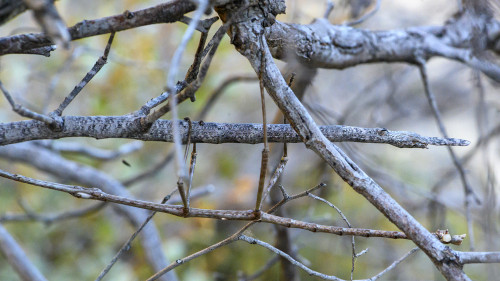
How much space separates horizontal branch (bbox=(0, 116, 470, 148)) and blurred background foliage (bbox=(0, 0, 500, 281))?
1212 mm

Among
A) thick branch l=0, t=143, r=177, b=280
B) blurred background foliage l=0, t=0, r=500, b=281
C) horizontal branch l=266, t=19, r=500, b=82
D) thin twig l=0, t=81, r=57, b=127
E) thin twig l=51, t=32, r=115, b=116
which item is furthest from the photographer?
blurred background foliage l=0, t=0, r=500, b=281

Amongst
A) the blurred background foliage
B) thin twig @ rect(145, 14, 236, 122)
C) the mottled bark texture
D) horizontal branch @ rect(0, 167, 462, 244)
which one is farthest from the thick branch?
the mottled bark texture

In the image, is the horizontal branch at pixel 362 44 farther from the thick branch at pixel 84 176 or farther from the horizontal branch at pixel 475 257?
the thick branch at pixel 84 176

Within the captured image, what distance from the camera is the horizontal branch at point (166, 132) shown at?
799mm

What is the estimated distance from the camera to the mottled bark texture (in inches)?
26.2

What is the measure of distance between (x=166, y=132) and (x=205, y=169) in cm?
223

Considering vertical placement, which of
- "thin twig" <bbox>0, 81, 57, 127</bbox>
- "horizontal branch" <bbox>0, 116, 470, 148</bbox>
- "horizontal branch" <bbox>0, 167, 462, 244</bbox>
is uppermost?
"horizontal branch" <bbox>0, 116, 470, 148</bbox>

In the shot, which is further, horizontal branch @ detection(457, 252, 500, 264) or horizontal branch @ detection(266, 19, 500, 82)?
horizontal branch @ detection(266, 19, 500, 82)

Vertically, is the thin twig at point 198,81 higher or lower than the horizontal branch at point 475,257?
higher

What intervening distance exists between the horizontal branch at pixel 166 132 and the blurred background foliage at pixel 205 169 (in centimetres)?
121

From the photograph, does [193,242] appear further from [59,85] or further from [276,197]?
[59,85]

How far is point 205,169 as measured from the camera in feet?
10.0

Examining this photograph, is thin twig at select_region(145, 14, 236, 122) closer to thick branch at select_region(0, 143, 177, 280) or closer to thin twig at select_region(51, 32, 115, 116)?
thin twig at select_region(51, 32, 115, 116)

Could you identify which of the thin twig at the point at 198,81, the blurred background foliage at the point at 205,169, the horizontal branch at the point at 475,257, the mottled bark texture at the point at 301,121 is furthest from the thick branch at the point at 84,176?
→ the horizontal branch at the point at 475,257
